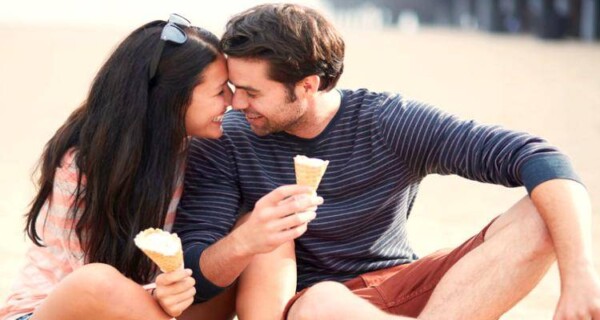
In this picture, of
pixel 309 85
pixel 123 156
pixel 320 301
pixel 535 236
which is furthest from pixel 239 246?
pixel 535 236

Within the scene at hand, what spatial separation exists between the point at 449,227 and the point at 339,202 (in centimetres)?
464

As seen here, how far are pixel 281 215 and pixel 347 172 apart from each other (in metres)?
0.70

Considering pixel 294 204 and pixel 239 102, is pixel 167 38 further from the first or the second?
pixel 294 204

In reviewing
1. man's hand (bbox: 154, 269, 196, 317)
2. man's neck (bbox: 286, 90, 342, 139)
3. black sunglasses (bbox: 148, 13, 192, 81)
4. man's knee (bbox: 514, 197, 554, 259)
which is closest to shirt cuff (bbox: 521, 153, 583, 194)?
man's knee (bbox: 514, 197, 554, 259)

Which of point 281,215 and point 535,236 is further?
point 535,236

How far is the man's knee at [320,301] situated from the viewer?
425 cm

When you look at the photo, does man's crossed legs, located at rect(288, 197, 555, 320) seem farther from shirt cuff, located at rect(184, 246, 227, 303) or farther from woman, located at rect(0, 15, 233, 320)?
woman, located at rect(0, 15, 233, 320)

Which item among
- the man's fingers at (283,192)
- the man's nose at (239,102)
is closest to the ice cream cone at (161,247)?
the man's fingers at (283,192)

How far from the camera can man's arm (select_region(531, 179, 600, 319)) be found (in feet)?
13.7

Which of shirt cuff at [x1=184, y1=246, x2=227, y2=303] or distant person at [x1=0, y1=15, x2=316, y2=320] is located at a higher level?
distant person at [x1=0, y1=15, x2=316, y2=320]

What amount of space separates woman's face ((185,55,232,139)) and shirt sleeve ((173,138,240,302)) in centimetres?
13

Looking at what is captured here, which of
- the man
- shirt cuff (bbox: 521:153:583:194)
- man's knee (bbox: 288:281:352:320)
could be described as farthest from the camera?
the man

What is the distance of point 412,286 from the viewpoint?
471 cm

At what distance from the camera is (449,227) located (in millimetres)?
9383
